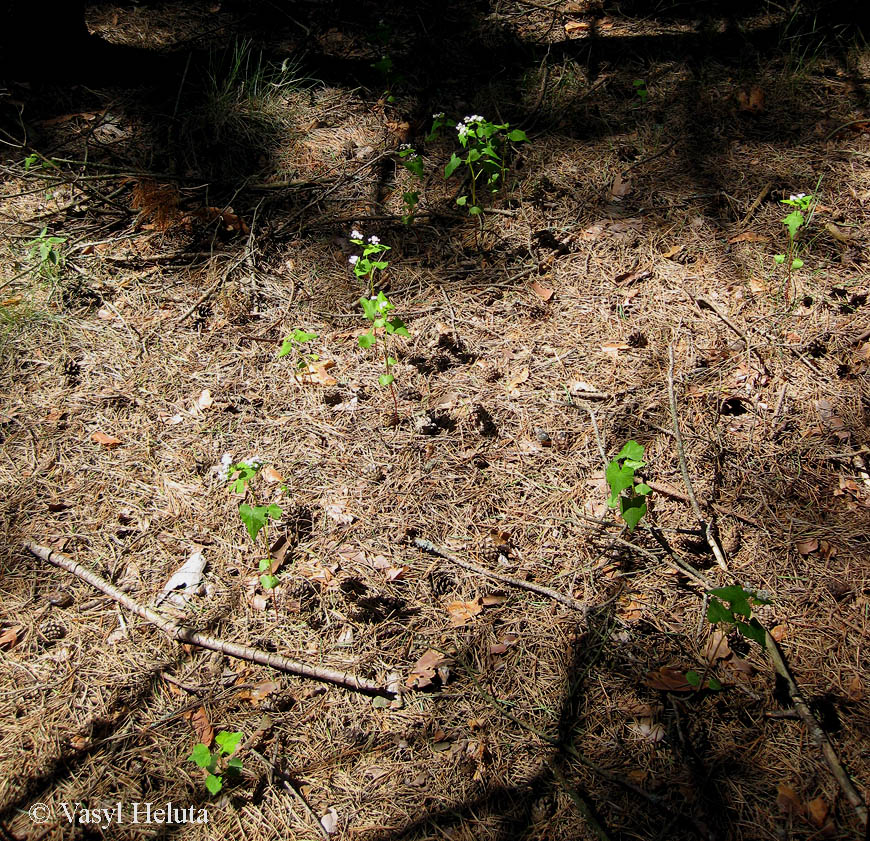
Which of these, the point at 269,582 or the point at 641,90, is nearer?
the point at 269,582

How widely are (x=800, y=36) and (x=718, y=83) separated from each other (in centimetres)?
61

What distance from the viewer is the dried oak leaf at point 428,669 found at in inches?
80.0

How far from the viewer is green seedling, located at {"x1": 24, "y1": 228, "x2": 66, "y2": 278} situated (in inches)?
128

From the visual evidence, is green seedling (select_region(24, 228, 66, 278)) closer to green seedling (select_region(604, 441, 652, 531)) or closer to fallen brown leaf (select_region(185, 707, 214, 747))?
fallen brown leaf (select_region(185, 707, 214, 747))

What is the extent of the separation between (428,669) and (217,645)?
0.71m

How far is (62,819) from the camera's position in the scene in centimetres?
181

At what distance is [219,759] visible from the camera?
1.91 m

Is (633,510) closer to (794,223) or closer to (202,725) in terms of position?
(202,725)

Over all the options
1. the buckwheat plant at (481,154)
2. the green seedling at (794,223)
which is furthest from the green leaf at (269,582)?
the green seedling at (794,223)

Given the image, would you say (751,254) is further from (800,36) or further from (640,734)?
(640,734)

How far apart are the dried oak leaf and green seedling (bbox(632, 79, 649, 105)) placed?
3.29 m

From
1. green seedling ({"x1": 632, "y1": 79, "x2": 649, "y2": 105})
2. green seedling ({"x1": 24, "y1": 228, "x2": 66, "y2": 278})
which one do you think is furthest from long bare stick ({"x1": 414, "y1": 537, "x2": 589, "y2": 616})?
green seedling ({"x1": 632, "y1": 79, "x2": 649, "y2": 105})

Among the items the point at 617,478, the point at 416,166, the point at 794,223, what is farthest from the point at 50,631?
the point at 794,223

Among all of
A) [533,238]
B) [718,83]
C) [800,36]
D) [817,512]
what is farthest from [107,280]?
[800,36]
